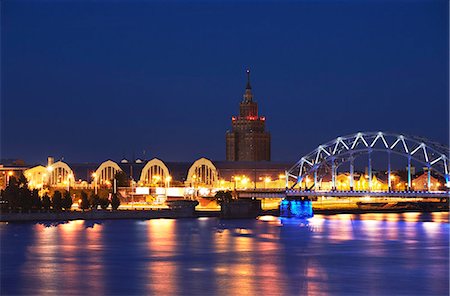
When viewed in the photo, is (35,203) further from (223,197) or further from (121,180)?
(121,180)

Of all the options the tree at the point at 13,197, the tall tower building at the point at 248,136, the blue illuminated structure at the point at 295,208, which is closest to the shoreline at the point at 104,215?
the tree at the point at 13,197

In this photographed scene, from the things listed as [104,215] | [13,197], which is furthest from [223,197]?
[13,197]

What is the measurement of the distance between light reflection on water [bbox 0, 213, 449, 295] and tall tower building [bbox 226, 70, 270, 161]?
7920cm

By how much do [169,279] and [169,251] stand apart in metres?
10.8

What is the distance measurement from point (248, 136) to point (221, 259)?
103m

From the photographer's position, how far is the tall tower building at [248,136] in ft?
474

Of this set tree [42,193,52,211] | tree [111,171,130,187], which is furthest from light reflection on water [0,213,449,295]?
tree [111,171,130,187]

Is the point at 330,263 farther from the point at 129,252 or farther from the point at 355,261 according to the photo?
the point at 129,252

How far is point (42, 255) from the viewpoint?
142ft

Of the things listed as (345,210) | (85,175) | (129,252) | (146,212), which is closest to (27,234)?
(129,252)

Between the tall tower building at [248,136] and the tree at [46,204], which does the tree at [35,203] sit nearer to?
the tree at [46,204]

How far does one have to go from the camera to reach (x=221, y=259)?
42.3 meters

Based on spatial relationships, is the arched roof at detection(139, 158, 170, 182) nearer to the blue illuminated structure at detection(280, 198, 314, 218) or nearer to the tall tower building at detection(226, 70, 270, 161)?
the blue illuminated structure at detection(280, 198, 314, 218)

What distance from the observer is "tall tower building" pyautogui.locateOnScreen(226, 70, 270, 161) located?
474 feet
